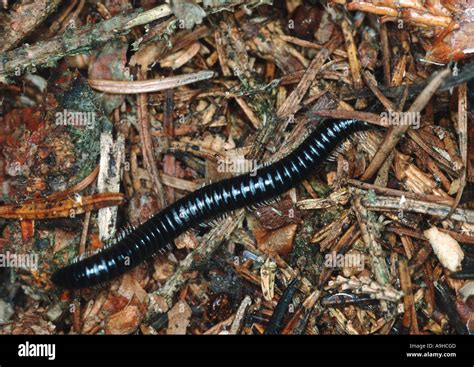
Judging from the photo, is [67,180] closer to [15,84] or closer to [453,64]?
[15,84]

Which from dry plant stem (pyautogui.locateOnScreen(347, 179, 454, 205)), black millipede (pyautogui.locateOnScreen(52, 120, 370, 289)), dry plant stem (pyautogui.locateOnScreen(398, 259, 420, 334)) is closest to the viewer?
dry plant stem (pyautogui.locateOnScreen(398, 259, 420, 334))

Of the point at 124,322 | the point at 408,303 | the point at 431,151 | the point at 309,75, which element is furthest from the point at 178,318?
the point at 431,151

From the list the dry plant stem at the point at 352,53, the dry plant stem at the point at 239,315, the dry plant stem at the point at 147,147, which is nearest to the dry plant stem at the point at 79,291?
the dry plant stem at the point at 147,147

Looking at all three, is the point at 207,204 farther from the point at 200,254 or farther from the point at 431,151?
the point at 431,151

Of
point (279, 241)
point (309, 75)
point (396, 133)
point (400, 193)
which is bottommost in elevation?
point (279, 241)

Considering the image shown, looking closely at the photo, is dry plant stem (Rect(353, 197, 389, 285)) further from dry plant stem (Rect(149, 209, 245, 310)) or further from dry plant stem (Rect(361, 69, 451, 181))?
dry plant stem (Rect(149, 209, 245, 310))

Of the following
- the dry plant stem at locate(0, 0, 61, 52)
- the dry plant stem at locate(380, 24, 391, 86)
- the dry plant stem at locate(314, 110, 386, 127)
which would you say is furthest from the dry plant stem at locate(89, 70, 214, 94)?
the dry plant stem at locate(380, 24, 391, 86)

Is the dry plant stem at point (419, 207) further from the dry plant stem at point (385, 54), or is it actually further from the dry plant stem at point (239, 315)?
the dry plant stem at point (239, 315)
